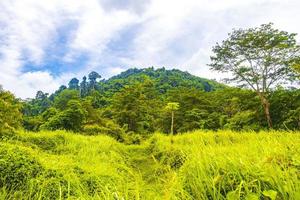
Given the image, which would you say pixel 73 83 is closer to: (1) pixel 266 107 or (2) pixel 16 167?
(1) pixel 266 107

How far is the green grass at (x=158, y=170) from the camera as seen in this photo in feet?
8.38

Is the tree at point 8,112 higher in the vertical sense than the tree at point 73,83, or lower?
lower

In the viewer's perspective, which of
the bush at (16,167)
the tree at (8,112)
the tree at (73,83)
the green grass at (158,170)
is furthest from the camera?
the tree at (73,83)

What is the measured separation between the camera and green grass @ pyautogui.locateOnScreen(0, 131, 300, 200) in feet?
8.38

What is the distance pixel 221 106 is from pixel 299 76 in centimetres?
1147

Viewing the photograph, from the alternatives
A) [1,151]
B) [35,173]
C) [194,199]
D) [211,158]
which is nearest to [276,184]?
[194,199]

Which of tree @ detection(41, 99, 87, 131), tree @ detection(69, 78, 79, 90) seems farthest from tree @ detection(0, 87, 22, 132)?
tree @ detection(69, 78, 79, 90)

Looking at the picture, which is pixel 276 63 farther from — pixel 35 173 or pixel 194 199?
pixel 194 199

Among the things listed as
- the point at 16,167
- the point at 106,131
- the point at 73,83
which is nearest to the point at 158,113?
the point at 106,131

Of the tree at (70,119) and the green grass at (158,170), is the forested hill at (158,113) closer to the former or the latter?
the tree at (70,119)

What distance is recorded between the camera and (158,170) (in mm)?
7988

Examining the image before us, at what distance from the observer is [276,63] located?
18.1 m

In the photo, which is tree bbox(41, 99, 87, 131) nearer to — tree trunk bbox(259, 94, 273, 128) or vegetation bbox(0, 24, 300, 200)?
vegetation bbox(0, 24, 300, 200)

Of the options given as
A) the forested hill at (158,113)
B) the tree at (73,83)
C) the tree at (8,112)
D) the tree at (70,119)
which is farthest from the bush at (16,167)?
the tree at (73,83)
